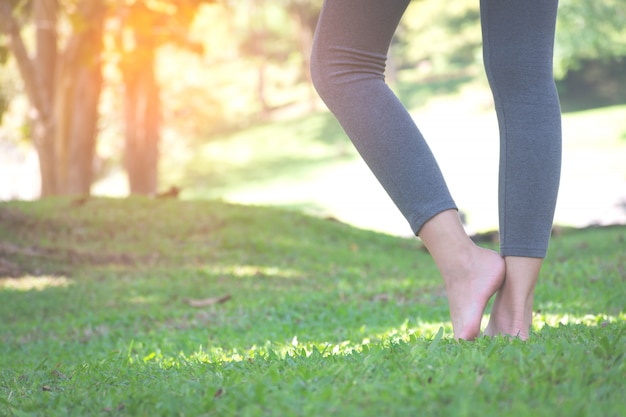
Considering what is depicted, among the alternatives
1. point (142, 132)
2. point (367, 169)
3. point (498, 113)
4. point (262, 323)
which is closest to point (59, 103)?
point (142, 132)

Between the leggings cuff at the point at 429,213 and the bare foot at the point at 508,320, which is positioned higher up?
the leggings cuff at the point at 429,213

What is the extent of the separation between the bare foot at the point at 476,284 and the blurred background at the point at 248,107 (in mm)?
8824

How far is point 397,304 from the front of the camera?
15.5ft

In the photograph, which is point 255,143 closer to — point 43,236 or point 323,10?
point 43,236

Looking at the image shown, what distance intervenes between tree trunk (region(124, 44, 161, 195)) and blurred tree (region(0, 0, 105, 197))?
421 cm

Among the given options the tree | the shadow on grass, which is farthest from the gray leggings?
the tree

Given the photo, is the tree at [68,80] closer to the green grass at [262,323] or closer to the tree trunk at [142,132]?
the green grass at [262,323]

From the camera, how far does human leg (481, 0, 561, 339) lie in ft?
7.25

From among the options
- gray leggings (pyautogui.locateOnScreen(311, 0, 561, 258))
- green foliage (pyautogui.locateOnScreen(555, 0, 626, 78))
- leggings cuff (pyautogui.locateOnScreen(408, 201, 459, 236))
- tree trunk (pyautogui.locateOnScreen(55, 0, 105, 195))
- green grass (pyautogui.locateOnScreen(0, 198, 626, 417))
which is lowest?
green grass (pyautogui.locateOnScreen(0, 198, 626, 417))

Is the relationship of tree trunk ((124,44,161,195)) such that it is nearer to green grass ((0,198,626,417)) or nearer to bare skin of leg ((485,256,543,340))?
green grass ((0,198,626,417))

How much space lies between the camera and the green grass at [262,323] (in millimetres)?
1563

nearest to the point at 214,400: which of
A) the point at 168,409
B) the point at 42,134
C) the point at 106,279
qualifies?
the point at 168,409

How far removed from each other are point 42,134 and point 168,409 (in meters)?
11.9

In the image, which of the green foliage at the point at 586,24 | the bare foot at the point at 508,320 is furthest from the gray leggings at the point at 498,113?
the green foliage at the point at 586,24
